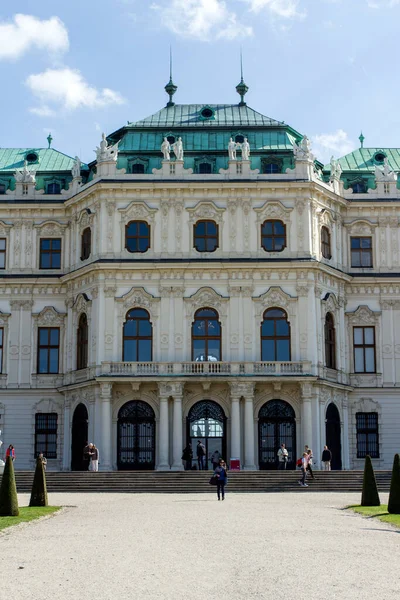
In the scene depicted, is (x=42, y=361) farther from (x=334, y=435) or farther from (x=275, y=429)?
(x=334, y=435)

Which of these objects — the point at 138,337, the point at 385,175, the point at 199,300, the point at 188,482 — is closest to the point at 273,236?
the point at 199,300

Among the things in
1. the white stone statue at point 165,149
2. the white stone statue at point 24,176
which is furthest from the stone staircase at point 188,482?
the white stone statue at point 24,176

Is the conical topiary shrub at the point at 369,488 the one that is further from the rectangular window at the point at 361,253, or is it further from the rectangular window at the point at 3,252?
the rectangular window at the point at 3,252

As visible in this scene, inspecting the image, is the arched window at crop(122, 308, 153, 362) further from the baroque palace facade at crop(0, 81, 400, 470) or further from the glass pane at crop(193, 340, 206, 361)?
the glass pane at crop(193, 340, 206, 361)

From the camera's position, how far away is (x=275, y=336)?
5125cm

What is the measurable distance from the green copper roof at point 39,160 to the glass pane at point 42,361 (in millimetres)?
11099

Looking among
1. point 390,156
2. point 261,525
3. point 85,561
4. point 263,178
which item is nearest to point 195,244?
point 263,178

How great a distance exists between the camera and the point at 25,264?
5562 cm

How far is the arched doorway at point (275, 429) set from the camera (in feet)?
165

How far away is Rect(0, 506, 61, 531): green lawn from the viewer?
2474 cm

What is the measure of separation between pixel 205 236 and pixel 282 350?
7.51 meters

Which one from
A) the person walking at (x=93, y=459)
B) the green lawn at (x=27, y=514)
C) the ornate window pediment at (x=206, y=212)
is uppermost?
the ornate window pediment at (x=206, y=212)

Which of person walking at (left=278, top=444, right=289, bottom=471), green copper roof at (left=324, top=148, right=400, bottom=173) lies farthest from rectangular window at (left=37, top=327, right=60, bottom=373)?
green copper roof at (left=324, top=148, right=400, bottom=173)

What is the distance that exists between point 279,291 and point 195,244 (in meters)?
5.27
